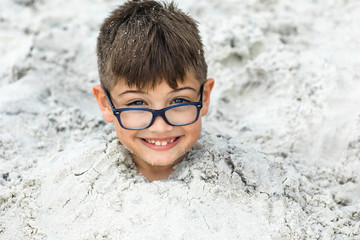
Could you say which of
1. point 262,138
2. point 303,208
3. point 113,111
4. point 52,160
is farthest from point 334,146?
point 52,160

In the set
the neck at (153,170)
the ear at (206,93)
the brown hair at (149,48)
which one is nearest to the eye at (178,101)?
the brown hair at (149,48)

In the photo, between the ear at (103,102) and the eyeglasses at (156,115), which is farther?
the ear at (103,102)

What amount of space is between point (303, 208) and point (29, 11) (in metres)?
3.46

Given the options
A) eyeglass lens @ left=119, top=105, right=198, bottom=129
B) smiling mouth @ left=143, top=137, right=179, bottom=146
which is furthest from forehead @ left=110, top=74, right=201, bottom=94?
smiling mouth @ left=143, top=137, right=179, bottom=146

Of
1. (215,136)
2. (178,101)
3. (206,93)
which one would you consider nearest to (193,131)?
(178,101)

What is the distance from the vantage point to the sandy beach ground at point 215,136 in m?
1.94

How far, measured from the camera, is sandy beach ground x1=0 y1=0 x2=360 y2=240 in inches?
76.4

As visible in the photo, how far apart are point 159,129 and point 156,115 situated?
0.07 m

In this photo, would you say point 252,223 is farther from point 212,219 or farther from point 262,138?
point 262,138

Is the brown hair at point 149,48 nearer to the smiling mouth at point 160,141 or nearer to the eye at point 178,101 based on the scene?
the eye at point 178,101

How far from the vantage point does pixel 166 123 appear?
6.70 feet

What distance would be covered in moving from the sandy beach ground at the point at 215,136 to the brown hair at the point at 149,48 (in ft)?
1.49

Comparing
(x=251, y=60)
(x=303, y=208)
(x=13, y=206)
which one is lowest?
(x=13, y=206)

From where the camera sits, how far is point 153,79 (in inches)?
77.6
